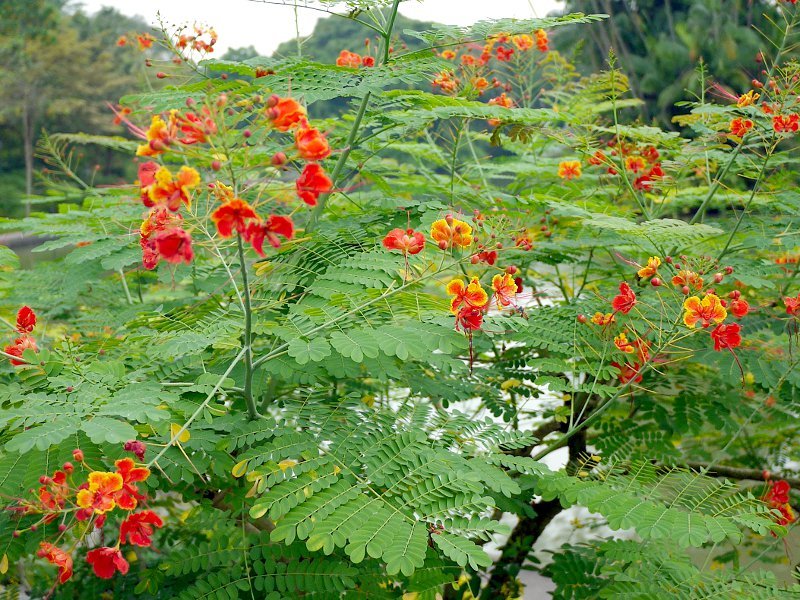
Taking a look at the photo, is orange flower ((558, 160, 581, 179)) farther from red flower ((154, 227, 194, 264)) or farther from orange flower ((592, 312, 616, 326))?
red flower ((154, 227, 194, 264))

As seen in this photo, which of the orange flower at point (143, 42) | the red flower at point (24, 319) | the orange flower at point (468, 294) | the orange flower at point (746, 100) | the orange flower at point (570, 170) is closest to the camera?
the orange flower at point (468, 294)

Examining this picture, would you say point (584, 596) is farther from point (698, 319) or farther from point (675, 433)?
point (698, 319)

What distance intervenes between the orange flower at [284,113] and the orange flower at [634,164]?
1.89 m

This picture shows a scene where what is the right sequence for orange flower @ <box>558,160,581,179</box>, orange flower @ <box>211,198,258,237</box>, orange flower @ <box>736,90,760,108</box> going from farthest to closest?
orange flower @ <box>558,160,581,179</box>, orange flower @ <box>736,90,760,108</box>, orange flower @ <box>211,198,258,237</box>

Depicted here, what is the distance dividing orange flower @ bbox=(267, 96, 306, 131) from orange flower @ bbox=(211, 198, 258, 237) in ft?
0.56

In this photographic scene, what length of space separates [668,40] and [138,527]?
23395 millimetres

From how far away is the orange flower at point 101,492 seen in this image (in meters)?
1.31

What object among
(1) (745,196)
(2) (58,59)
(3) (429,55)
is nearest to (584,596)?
(1) (745,196)

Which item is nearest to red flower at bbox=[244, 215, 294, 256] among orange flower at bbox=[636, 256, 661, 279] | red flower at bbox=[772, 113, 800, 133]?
orange flower at bbox=[636, 256, 661, 279]

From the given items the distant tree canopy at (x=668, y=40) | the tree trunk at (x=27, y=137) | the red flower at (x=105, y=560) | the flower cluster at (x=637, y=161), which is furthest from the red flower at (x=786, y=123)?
the tree trunk at (x=27, y=137)

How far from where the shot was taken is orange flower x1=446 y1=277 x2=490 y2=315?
165 centimetres

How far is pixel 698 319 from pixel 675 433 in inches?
43.2

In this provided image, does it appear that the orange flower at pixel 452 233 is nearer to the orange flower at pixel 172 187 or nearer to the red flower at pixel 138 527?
the orange flower at pixel 172 187

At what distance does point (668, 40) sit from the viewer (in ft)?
71.2
